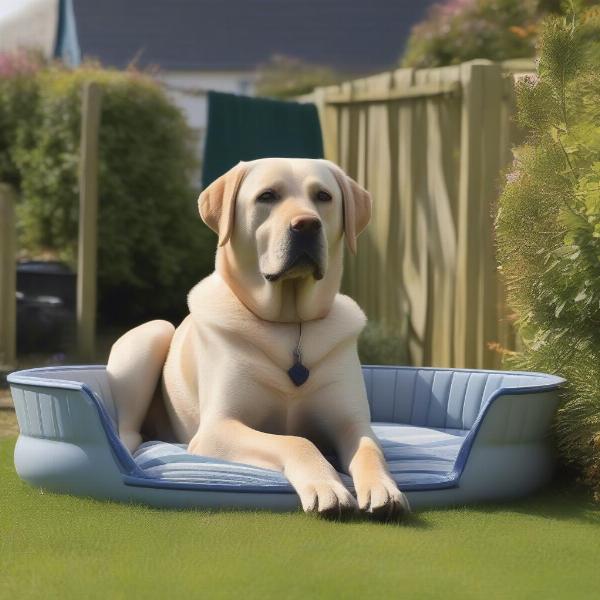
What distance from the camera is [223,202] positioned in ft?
14.6

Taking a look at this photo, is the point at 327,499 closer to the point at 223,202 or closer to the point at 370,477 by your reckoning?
the point at 370,477

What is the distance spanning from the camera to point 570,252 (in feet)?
13.0

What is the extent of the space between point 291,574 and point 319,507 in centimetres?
51

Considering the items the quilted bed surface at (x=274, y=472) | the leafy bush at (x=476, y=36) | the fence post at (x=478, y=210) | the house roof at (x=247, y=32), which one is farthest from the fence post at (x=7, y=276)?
the house roof at (x=247, y=32)

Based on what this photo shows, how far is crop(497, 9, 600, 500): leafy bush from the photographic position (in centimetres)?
411

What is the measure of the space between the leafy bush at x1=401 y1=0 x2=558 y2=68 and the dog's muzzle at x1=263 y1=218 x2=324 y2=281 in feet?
30.3

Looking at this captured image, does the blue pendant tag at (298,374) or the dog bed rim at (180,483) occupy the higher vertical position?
the blue pendant tag at (298,374)

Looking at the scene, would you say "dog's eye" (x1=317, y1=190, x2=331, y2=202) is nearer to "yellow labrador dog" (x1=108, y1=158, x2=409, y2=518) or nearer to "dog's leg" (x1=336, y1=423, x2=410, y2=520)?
"yellow labrador dog" (x1=108, y1=158, x2=409, y2=518)

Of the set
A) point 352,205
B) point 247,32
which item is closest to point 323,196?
point 352,205

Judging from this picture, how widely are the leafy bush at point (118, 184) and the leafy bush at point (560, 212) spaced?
6.05m

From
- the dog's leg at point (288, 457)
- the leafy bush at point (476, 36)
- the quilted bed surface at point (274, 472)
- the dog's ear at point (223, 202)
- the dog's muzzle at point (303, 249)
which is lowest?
the quilted bed surface at point (274, 472)

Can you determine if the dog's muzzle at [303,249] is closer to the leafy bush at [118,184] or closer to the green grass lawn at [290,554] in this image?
the green grass lawn at [290,554]

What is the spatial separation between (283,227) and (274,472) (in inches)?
32.6

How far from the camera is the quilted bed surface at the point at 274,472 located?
393 centimetres
